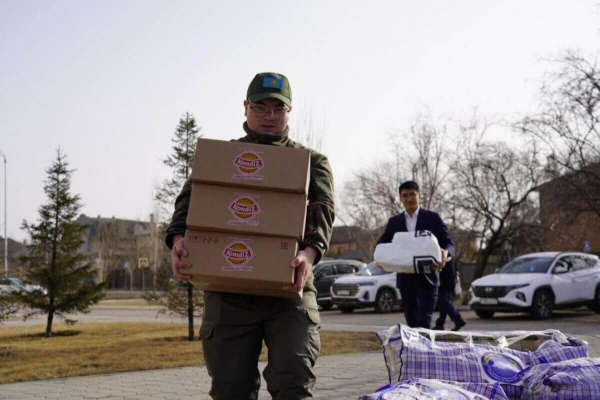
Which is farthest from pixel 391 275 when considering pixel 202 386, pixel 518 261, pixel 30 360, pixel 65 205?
pixel 202 386

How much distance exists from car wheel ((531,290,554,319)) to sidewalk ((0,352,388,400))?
366 inches

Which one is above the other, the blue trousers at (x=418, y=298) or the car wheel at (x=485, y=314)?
the blue trousers at (x=418, y=298)

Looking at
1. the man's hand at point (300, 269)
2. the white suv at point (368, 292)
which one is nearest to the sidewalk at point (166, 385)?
the man's hand at point (300, 269)

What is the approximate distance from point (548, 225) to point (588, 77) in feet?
36.5

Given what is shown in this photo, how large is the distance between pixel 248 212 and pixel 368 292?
58.5ft

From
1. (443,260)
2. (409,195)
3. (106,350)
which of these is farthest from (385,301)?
(443,260)

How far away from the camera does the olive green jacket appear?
3.19 metres

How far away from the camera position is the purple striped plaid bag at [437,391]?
2849mm

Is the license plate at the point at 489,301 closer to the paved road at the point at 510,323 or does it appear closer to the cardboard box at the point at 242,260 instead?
the paved road at the point at 510,323

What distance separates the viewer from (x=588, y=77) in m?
22.3

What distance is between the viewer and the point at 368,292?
20.5 metres

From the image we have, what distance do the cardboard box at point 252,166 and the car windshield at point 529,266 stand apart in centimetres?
1575

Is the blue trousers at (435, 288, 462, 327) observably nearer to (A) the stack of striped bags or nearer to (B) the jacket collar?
(A) the stack of striped bags

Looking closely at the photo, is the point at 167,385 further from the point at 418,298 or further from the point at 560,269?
the point at 560,269
